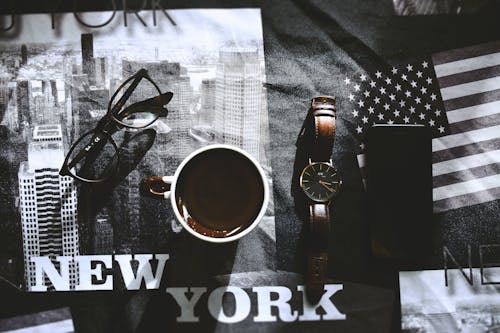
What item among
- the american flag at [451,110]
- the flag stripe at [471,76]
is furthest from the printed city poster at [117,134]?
the flag stripe at [471,76]

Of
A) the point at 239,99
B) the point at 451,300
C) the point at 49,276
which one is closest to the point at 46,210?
the point at 49,276

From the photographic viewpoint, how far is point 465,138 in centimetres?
78

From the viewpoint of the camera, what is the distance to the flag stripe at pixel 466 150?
2.54 feet

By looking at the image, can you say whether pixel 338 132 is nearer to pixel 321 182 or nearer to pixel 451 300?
pixel 321 182

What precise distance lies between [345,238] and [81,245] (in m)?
0.39

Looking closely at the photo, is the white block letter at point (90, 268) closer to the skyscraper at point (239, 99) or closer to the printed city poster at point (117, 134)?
the printed city poster at point (117, 134)

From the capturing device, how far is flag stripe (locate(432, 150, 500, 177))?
774mm

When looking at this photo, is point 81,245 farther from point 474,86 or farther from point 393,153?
point 474,86

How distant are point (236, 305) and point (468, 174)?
0.40 meters

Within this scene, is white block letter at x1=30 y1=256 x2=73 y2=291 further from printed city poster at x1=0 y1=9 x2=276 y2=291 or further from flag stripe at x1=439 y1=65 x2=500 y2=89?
flag stripe at x1=439 y1=65 x2=500 y2=89

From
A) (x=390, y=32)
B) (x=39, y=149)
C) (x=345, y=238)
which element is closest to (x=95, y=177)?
(x=39, y=149)


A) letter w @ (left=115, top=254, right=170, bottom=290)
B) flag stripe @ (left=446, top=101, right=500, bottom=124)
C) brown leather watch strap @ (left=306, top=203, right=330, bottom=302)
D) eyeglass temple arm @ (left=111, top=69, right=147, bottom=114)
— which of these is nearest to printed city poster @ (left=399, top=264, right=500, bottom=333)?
brown leather watch strap @ (left=306, top=203, right=330, bottom=302)

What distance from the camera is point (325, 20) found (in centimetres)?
78

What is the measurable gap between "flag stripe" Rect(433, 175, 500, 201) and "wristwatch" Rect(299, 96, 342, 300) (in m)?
0.16
